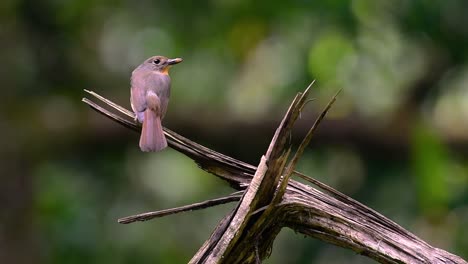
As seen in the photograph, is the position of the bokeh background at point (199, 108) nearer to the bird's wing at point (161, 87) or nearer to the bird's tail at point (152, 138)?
the bird's wing at point (161, 87)

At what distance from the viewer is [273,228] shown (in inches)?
Answer: 101

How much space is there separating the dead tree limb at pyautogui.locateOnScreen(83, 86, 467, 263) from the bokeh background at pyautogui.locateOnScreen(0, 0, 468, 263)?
486cm

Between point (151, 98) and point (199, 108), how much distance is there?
391 centimetres

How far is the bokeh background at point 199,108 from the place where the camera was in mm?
7902

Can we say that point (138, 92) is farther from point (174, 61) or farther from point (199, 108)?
point (199, 108)

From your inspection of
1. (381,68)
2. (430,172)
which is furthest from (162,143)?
→ (381,68)

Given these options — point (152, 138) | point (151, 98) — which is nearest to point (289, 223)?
point (152, 138)

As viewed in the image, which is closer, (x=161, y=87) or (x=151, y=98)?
(x=151, y=98)

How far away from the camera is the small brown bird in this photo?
353 centimetres

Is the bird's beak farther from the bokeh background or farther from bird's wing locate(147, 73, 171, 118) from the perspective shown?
the bokeh background

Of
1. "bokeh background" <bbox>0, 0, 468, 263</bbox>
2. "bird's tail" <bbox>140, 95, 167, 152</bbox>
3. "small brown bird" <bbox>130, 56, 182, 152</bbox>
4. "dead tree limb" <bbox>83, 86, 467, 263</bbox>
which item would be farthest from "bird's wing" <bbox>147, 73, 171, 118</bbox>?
"bokeh background" <bbox>0, 0, 468, 263</bbox>

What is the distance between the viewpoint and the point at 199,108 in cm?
838

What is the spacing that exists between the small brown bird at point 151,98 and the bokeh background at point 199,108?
246 centimetres

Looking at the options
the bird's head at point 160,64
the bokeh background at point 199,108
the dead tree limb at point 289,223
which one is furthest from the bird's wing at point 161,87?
the bokeh background at point 199,108
